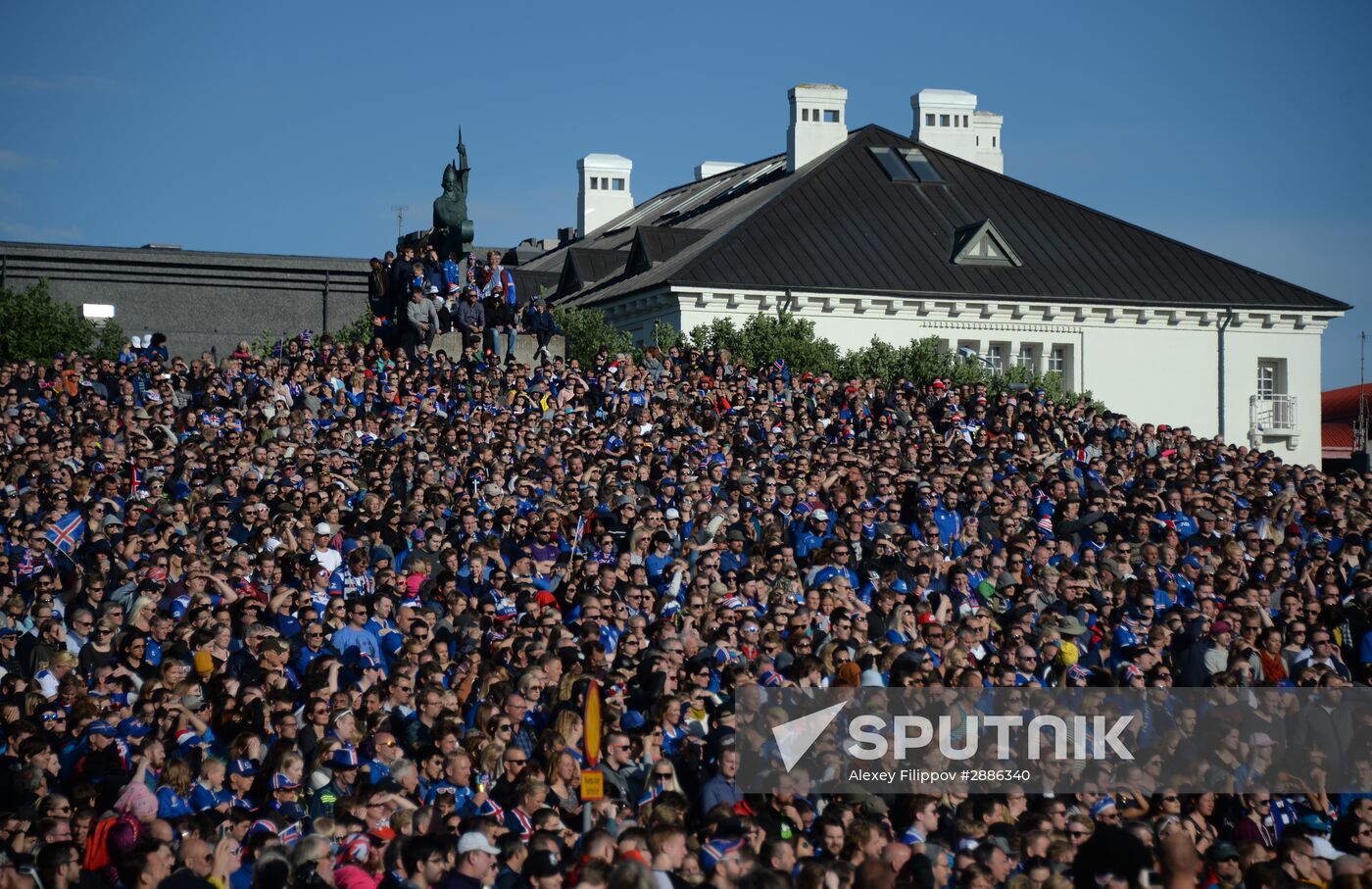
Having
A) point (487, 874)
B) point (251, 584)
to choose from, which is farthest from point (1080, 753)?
point (251, 584)

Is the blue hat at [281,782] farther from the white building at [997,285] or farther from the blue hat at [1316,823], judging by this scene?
the white building at [997,285]

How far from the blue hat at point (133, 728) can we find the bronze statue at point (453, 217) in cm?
1557

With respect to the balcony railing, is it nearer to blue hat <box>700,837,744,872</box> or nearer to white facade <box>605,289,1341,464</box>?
white facade <box>605,289,1341,464</box>

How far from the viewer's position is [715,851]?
900 cm

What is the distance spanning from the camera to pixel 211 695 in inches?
434

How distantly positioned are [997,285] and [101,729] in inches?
1344

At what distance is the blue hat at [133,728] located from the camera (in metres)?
10.5

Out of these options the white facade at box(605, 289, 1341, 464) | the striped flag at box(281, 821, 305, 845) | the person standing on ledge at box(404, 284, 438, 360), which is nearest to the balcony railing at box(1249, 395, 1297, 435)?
A: the white facade at box(605, 289, 1341, 464)

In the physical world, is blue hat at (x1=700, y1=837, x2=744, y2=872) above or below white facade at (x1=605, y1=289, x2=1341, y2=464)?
below

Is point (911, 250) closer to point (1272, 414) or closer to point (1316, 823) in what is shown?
point (1272, 414)

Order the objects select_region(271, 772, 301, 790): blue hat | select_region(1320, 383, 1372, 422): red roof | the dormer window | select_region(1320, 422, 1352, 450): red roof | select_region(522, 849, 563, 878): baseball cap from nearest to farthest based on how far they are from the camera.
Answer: select_region(522, 849, 563, 878): baseball cap
select_region(271, 772, 301, 790): blue hat
the dormer window
select_region(1320, 422, 1352, 450): red roof
select_region(1320, 383, 1372, 422): red roof

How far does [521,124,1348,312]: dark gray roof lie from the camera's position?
40531 millimetres

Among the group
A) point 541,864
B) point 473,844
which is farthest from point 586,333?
point 541,864

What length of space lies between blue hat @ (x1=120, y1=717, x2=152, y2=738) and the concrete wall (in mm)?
31733
